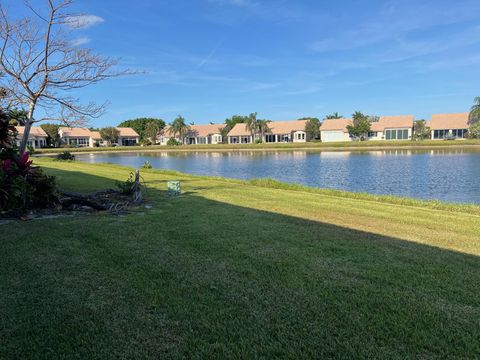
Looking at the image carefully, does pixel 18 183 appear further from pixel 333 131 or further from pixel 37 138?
pixel 37 138

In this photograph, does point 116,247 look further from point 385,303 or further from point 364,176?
point 364,176

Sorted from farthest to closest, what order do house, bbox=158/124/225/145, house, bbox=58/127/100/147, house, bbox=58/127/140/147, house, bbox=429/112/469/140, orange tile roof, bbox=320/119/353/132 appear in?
house, bbox=158/124/225/145
house, bbox=58/127/140/147
house, bbox=58/127/100/147
orange tile roof, bbox=320/119/353/132
house, bbox=429/112/469/140

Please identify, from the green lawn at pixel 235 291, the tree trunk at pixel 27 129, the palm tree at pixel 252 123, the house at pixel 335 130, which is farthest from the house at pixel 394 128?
the tree trunk at pixel 27 129

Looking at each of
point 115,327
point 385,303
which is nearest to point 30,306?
point 115,327

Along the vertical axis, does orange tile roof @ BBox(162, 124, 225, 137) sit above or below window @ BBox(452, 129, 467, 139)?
above

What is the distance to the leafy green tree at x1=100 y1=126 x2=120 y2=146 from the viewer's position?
92750mm

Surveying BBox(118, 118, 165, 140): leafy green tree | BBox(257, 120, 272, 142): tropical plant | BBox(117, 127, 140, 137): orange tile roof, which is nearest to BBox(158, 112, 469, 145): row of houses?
BBox(257, 120, 272, 142): tropical plant

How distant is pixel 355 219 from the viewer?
821 centimetres

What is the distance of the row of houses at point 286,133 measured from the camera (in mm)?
69875

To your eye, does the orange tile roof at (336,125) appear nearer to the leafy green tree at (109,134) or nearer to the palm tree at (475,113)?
the palm tree at (475,113)

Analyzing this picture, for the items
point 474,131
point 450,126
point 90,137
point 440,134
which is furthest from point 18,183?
point 90,137

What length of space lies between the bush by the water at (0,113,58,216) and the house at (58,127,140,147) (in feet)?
284

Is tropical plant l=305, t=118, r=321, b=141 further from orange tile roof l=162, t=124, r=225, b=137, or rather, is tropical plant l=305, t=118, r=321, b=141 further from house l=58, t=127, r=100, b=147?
house l=58, t=127, r=100, b=147

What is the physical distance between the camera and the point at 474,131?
Result: 6181 centimetres
